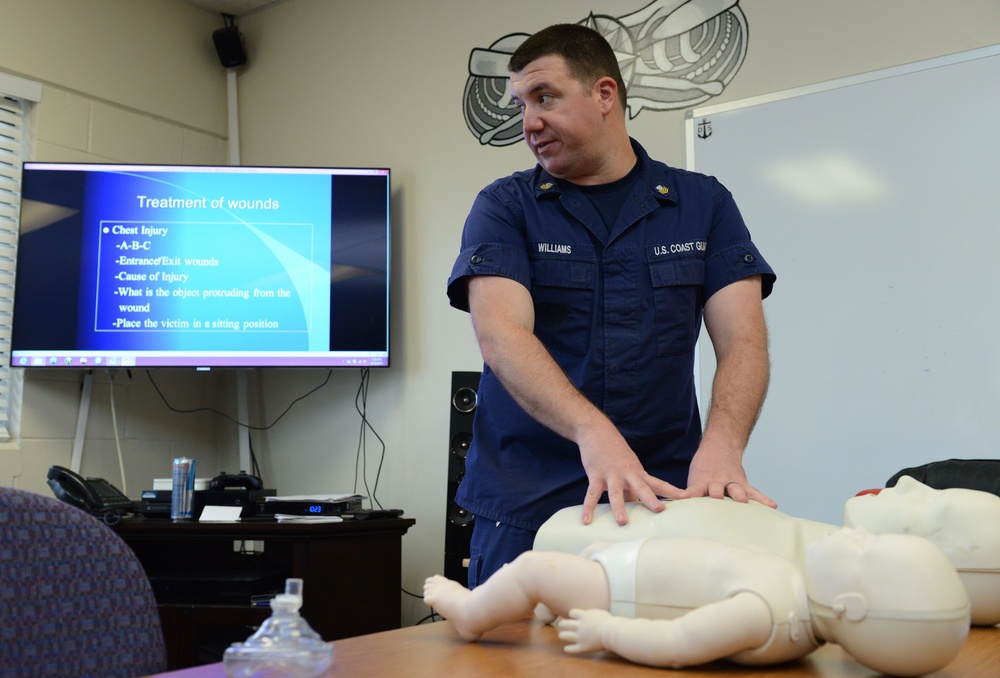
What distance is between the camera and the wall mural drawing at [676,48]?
10.4 ft

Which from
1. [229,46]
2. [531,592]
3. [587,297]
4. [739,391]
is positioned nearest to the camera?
[531,592]

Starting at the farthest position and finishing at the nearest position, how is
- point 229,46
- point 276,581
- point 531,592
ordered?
point 229,46, point 276,581, point 531,592

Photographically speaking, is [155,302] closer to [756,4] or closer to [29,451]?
[29,451]

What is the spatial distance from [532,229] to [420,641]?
86 cm

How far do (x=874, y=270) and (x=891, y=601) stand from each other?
2.38 m

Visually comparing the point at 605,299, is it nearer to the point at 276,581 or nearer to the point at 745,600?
the point at 745,600

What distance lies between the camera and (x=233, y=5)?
4.38 metres

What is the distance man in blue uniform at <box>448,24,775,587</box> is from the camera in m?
1.39

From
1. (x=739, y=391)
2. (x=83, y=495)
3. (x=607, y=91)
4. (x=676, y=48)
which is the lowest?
(x=83, y=495)

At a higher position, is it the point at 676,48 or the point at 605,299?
the point at 676,48

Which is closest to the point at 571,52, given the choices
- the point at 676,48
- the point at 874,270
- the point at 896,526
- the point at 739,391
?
the point at 739,391

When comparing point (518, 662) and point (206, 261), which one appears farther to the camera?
point (206, 261)

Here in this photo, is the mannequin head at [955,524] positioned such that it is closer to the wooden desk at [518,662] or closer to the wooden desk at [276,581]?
the wooden desk at [518,662]

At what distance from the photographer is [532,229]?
4.99 feet
